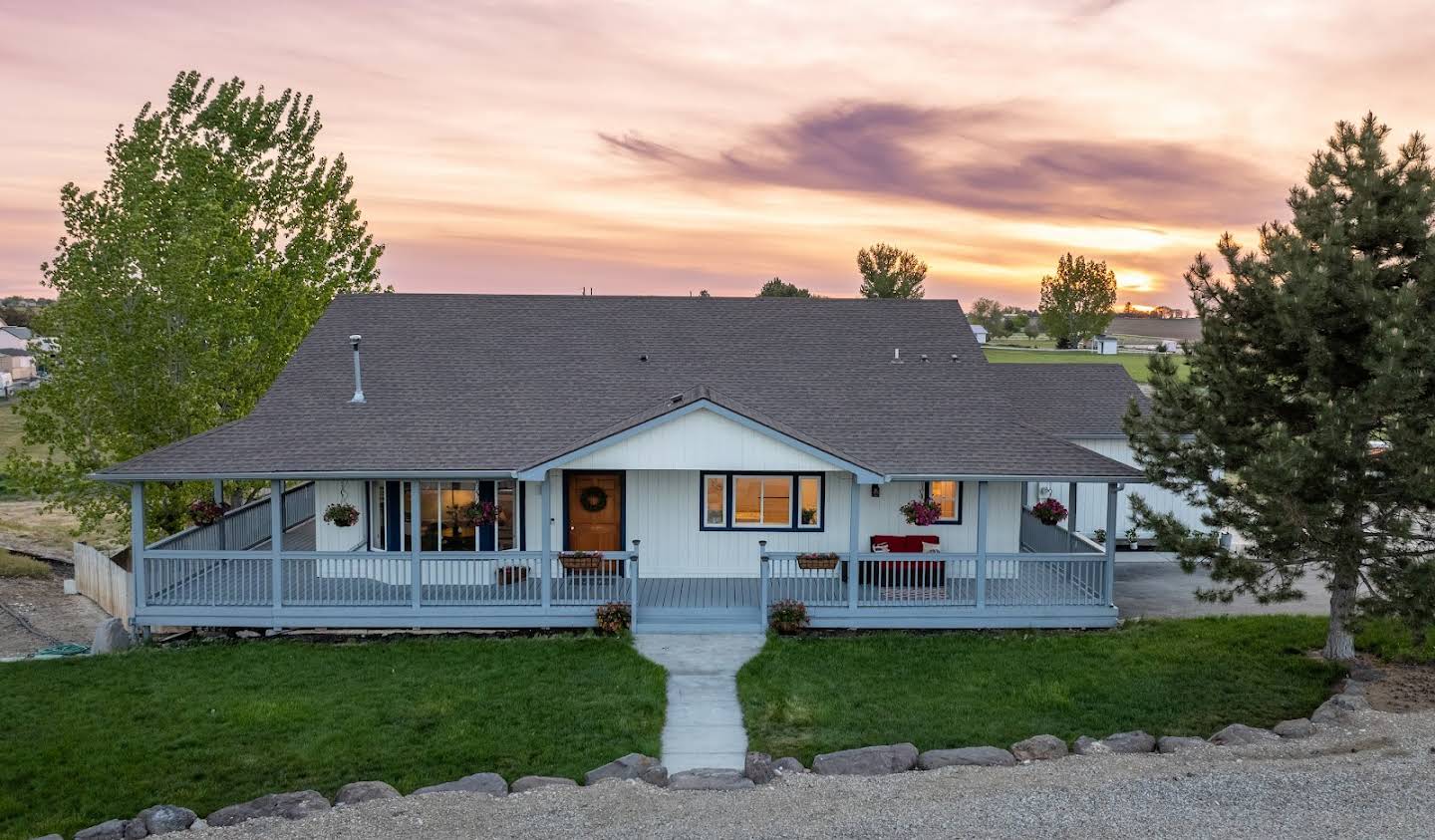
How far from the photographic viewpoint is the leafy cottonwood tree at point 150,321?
69.1ft

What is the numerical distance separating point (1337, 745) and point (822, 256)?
3098cm

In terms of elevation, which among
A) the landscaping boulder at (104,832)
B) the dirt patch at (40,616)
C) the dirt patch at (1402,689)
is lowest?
the dirt patch at (40,616)

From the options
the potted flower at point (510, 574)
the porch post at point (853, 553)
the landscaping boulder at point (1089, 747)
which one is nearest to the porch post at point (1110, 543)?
the porch post at point (853, 553)

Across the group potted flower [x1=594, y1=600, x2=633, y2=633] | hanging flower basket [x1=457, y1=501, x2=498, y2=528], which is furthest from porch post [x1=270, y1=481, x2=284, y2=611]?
potted flower [x1=594, y1=600, x2=633, y2=633]

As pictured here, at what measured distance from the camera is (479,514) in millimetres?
16844

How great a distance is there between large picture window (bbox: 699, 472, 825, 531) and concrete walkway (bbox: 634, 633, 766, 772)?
267 cm

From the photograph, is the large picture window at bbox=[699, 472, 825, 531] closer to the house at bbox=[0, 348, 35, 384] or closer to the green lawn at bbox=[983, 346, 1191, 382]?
the green lawn at bbox=[983, 346, 1191, 382]

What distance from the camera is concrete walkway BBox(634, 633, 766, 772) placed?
1102cm

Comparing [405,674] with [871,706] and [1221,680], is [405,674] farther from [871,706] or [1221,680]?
[1221,680]

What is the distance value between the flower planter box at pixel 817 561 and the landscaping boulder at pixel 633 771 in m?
6.08

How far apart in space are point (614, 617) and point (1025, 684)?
636 centimetres

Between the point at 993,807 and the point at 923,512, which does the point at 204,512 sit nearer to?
the point at 923,512

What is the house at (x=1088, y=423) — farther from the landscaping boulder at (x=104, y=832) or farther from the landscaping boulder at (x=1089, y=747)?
the landscaping boulder at (x=104, y=832)

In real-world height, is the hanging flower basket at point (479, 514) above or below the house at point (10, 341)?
below
